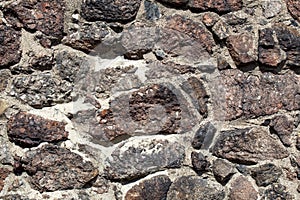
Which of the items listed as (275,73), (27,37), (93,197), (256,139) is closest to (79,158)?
(93,197)

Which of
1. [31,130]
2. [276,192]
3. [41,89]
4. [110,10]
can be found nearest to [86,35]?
[110,10]

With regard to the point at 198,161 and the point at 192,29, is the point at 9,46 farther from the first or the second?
the point at 198,161

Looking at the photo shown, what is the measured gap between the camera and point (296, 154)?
78.3 inches

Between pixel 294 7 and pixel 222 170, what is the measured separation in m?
0.65

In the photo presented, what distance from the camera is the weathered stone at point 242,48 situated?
1.88m

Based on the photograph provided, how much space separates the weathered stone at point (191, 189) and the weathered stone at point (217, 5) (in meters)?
0.60

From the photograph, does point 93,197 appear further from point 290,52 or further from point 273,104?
point 290,52

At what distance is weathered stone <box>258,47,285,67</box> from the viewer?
1.91 metres

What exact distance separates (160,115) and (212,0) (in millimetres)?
445

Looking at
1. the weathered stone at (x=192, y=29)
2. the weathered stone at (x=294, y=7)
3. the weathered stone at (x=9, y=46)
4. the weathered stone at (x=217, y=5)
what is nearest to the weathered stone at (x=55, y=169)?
the weathered stone at (x=9, y=46)

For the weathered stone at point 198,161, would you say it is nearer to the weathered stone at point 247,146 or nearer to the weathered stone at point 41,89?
the weathered stone at point 247,146

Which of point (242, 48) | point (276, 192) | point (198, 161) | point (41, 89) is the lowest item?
point (276, 192)

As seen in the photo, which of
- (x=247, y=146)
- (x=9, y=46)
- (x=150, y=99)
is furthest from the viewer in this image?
(x=247, y=146)

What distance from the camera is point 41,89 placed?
1716 millimetres
